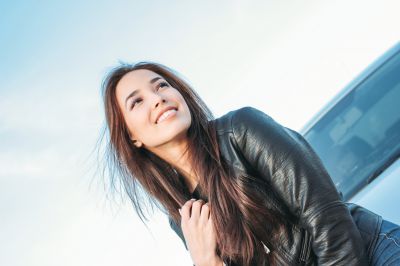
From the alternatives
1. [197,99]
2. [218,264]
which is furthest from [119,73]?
[218,264]

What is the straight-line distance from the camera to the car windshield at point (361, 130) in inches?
108

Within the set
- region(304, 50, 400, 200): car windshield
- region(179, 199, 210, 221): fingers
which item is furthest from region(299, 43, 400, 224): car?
region(179, 199, 210, 221): fingers

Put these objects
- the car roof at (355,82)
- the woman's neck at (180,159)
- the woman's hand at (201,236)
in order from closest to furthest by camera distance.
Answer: the woman's hand at (201,236) → the woman's neck at (180,159) → the car roof at (355,82)

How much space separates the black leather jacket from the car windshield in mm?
1146

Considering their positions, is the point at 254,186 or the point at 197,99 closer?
the point at 254,186

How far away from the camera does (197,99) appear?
2283 mm

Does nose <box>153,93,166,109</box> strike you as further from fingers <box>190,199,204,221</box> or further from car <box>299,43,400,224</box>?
car <box>299,43,400,224</box>

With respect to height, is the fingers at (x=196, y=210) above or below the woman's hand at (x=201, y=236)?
above

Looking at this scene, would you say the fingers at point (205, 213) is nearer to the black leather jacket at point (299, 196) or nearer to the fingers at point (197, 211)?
the fingers at point (197, 211)

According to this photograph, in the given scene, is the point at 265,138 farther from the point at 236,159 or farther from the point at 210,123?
the point at 210,123

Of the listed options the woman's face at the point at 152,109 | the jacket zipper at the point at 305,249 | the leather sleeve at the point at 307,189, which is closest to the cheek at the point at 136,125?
the woman's face at the point at 152,109

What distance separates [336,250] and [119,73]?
140cm

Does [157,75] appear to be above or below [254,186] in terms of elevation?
above

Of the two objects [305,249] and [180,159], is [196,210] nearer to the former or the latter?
[180,159]
